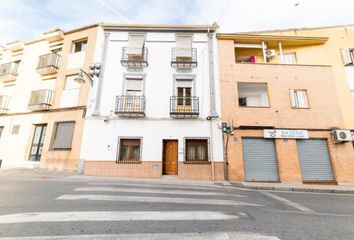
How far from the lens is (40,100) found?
12922 millimetres

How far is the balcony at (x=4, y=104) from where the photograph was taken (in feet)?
46.8

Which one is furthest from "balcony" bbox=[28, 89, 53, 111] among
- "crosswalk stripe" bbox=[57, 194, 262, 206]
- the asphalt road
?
"crosswalk stripe" bbox=[57, 194, 262, 206]

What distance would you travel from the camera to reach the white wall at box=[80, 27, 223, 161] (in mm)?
10867

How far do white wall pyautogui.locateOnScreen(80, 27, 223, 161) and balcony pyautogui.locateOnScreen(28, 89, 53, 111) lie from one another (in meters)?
3.94

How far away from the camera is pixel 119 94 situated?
11.8 metres

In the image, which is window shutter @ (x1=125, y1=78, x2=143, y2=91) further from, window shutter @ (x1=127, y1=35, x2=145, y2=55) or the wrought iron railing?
window shutter @ (x1=127, y1=35, x2=145, y2=55)

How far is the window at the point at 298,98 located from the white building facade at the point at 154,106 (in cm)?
507

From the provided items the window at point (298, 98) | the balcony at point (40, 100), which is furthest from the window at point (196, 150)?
the balcony at point (40, 100)

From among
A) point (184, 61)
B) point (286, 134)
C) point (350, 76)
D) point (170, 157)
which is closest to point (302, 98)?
point (286, 134)

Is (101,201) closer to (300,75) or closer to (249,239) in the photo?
(249,239)

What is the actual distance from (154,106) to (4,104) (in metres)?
13.5

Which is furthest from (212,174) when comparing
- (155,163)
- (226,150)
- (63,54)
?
(63,54)

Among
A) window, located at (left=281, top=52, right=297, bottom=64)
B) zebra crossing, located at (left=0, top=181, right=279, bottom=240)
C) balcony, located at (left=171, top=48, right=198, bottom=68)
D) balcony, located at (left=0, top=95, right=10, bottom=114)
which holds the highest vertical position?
window, located at (left=281, top=52, right=297, bottom=64)

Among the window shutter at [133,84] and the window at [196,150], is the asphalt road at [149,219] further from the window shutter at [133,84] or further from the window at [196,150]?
the window shutter at [133,84]
